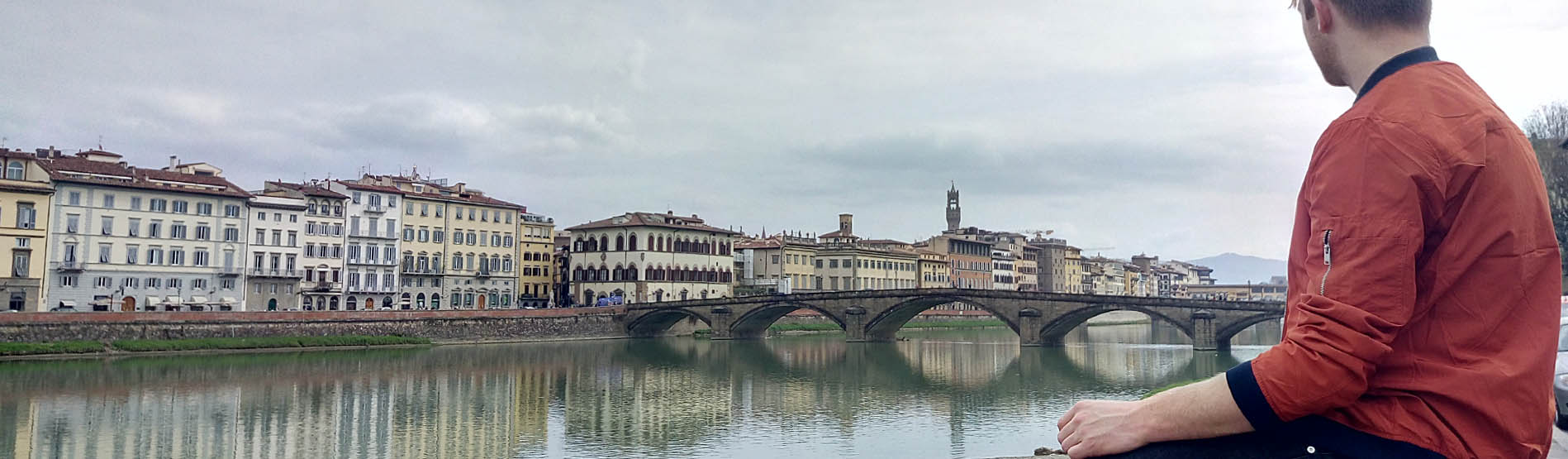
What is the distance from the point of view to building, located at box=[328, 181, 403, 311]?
6022 centimetres

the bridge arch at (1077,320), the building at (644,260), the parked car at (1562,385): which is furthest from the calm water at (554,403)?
the building at (644,260)

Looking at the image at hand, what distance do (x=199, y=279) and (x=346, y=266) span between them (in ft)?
28.0

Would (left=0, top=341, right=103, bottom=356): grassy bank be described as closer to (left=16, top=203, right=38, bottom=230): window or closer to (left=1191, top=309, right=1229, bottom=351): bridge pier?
(left=16, top=203, right=38, bottom=230): window

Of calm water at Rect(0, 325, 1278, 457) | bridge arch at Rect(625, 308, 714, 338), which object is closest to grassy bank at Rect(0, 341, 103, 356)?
calm water at Rect(0, 325, 1278, 457)

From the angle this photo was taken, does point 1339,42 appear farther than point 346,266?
No

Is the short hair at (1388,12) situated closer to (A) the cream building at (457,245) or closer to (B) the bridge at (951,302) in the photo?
(B) the bridge at (951,302)

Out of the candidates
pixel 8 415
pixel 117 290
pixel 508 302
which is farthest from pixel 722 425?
pixel 508 302

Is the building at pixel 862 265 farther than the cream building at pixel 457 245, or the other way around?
the building at pixel 862 265

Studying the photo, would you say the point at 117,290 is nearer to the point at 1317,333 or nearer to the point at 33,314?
the point at 33,314

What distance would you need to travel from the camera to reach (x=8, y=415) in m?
23.5

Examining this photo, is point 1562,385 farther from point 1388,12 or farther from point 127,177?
point 127,177

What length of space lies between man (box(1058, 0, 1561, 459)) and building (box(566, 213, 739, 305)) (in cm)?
6931

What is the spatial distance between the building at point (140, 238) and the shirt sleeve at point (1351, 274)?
57040 millimetres

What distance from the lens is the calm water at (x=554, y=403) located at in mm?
21062
